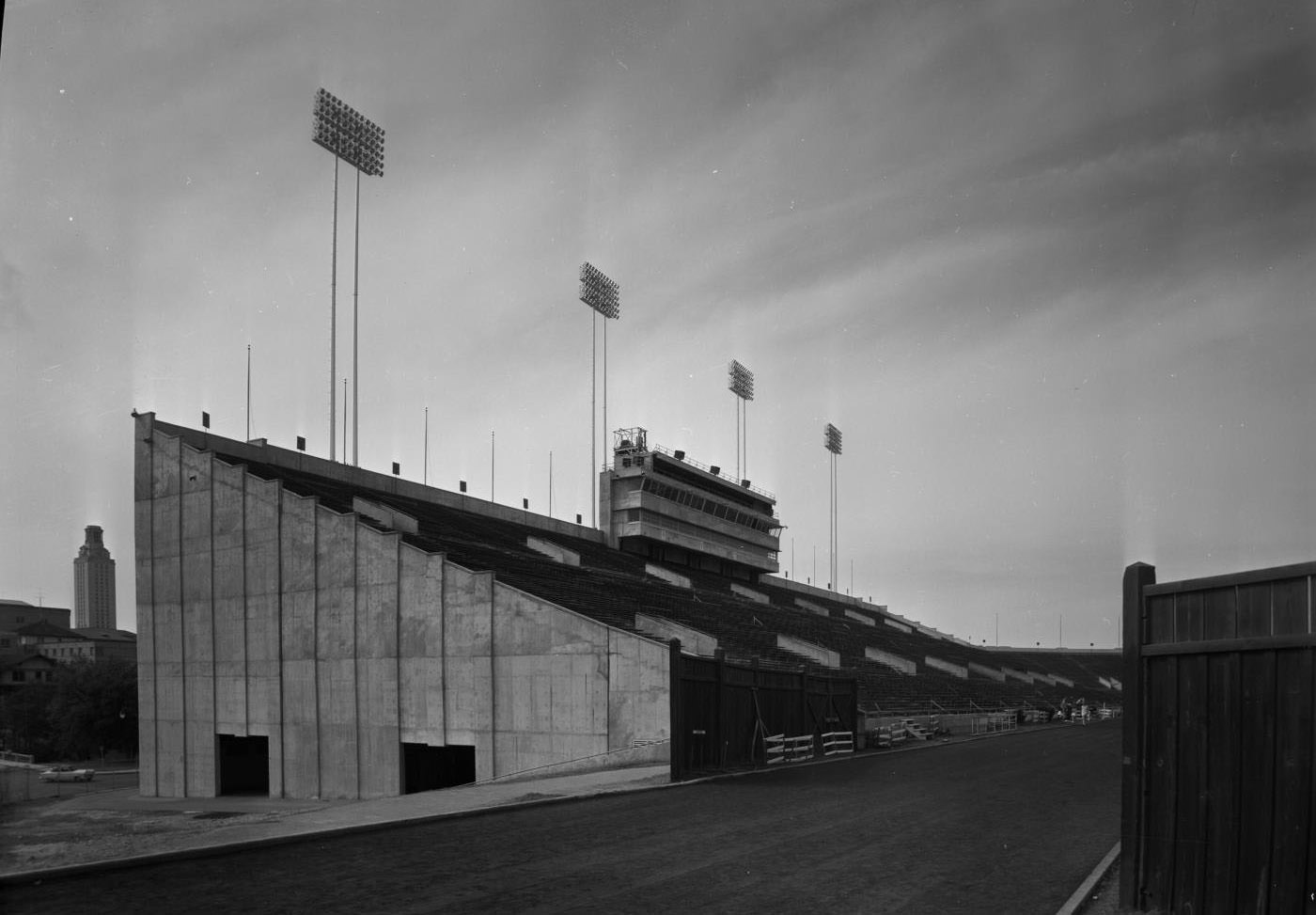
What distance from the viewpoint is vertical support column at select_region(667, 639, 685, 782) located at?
23.1 m

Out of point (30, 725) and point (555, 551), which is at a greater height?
point (555, 551)

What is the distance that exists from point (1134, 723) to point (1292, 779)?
1853 mm

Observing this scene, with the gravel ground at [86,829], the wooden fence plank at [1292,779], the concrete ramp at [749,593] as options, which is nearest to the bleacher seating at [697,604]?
the concrete ramp at [749,593]

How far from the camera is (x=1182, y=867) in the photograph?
8.49 metres

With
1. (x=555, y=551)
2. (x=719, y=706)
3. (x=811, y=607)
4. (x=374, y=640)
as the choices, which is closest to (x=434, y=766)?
(x=374, y=640)

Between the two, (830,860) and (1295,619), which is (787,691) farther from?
(1295,619)

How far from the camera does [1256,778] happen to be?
25.1 feet

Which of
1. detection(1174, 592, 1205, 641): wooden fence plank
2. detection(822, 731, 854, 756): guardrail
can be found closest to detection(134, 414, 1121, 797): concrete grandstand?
detection(822, 731, 854, 756): guardrail

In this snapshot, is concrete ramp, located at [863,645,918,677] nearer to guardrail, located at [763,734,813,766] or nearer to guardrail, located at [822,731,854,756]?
guardrail, located at [822,731,854,756]

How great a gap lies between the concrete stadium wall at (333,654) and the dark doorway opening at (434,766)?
81 cm

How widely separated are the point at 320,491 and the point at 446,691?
593 inches

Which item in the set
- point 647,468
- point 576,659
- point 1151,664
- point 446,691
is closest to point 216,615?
point 446,691

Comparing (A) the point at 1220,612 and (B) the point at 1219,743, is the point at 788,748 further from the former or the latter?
(A) the point at 1220,612

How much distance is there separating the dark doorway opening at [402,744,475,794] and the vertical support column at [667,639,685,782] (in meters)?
14.8
